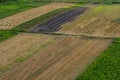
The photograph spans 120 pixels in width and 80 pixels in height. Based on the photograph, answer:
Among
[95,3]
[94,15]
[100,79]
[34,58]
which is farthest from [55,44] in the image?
[95,3]

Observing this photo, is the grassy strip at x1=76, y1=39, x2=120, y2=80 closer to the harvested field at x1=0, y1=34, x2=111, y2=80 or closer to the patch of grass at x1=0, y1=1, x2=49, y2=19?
the harvested field at x1=0, y1=34, x2=111, y2=80

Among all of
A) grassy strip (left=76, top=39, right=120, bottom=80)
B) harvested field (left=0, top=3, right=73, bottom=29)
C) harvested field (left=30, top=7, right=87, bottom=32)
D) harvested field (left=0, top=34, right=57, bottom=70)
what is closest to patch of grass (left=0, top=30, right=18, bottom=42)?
harvested field (left=0, top=34, right=57, bottom=70)

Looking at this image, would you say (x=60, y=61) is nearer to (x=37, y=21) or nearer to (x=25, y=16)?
(x=37, y=21)

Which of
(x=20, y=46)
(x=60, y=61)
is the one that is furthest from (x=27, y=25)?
(x=60, y=61)

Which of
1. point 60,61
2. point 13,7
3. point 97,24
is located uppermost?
point 60,61

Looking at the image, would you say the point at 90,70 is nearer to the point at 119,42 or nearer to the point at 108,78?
the point at 108,78

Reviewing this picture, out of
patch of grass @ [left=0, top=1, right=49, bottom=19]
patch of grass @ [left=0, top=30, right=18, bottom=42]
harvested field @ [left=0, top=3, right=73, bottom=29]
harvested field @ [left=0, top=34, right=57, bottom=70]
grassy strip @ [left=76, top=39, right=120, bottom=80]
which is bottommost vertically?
patch of grass @ [left=0, top=1, right=49, bottom=19]

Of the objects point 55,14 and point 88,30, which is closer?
point 88,30
